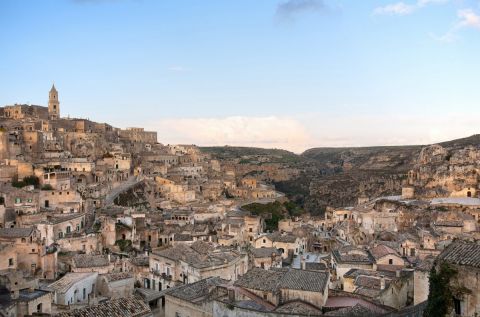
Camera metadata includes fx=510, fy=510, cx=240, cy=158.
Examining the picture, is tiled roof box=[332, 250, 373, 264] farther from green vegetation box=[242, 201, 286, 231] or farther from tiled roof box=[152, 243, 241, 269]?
green vegetation box=[242, 201, 286, 231]

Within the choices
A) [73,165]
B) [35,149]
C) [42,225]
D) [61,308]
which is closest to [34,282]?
[61,308]

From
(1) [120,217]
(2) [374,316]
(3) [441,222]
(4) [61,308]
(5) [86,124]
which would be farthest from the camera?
(5) [86,124]

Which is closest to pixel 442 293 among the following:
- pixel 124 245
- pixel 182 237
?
pixel 182 237

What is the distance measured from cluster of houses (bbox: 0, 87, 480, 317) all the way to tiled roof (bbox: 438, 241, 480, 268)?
0.05 meters

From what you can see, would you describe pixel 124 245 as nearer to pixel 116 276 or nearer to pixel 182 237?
pixel 182 237

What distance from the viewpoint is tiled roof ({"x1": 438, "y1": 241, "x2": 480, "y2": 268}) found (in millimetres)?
13289

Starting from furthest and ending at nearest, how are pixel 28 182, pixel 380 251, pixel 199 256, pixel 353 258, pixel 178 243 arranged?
pixel 28 182
pixel 178 243
pixel 380 251
pixel 353 258
pixel 199 256

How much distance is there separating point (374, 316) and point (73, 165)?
48667 millimetres

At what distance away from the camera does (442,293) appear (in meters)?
13.5

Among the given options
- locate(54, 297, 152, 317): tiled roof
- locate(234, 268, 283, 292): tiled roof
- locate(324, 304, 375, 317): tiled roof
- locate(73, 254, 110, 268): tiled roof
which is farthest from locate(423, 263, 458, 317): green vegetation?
locate(73, 254, 110, 268): tiled roof

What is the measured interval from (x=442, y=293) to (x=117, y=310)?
45.7ft

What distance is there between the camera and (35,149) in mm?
61375

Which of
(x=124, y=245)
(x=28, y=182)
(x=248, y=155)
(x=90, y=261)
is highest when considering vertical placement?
(x=248, y=155)

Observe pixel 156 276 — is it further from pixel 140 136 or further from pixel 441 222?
pixel 140 136
